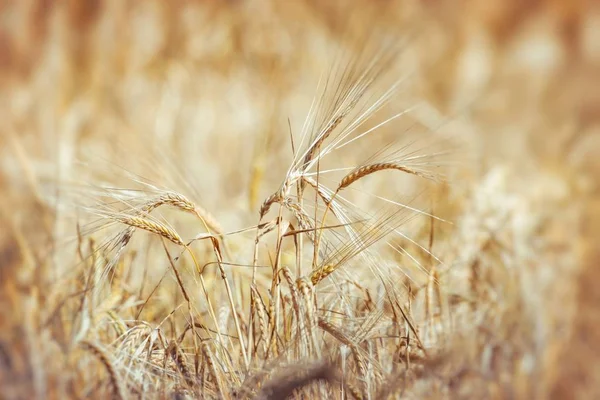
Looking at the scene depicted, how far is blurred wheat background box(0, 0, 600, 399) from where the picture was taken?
69cm

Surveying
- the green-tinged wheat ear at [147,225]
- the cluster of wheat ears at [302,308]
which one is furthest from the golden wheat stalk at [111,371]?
the green-tinged wheat ear at [147,225]

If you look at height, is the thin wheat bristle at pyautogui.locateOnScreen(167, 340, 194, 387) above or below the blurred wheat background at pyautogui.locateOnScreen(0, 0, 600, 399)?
below

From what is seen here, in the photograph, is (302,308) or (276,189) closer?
(302,308)

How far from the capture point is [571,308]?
1854 mm

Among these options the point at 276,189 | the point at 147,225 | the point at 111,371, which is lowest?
the point at 111,371

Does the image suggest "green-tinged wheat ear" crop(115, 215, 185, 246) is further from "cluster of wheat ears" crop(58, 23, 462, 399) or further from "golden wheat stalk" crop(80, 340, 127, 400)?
"golden wheat stalk" crop(80, 340, 127, 400)

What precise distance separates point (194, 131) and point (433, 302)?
1819mm

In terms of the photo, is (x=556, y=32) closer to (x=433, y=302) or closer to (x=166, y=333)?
(x=433, y=302)

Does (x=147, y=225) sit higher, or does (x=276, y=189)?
(x=276, y=189)

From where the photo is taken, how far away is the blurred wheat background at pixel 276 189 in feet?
2.27

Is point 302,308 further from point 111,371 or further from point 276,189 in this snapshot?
point 276,189

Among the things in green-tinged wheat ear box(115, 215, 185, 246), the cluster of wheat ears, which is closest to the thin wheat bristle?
the cluster of wheat ears

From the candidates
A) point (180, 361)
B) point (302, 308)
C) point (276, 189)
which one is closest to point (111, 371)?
point (180, 361)

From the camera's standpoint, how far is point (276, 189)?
1.65 m
